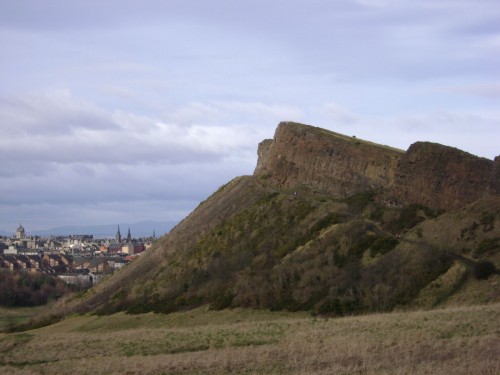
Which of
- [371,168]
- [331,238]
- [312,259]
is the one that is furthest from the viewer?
[371,168]

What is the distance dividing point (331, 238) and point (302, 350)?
70.5 feet

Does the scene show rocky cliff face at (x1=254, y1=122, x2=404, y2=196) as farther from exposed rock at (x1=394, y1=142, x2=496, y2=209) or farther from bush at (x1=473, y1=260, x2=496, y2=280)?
bush at (x1=473, y1=260, x2=496, y2=280)

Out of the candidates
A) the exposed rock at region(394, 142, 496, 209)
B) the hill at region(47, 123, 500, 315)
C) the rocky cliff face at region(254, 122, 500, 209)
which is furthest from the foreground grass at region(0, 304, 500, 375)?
the rocky cliff face at region(254, 122, 500, 209)

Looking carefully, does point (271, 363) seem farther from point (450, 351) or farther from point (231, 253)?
point (231, 253)

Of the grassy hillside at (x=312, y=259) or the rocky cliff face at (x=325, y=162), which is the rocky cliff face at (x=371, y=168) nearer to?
the rocky cliff face at (x=325, y=162)

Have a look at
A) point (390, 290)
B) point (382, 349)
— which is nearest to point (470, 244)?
point (390, 290)

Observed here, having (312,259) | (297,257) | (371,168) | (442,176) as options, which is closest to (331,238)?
(312,259)

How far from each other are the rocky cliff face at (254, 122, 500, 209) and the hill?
71 mm

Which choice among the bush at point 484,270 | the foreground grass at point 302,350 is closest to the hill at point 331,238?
the bush at point 484,270

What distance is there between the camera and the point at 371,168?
5091 cm

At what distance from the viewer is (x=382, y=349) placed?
1988 cm

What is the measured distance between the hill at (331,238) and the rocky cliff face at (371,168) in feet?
0.23

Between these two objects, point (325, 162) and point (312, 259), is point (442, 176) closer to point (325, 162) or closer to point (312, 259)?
point (312, 259)

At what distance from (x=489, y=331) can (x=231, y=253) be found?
28.9m
